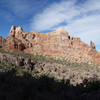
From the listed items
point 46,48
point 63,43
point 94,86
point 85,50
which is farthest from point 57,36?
point 94,86

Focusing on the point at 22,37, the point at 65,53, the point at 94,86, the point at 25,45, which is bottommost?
the point at 94,86

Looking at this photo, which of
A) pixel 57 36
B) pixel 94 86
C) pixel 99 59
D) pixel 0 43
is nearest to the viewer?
pixel 94 86

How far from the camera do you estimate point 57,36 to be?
96.2 meters

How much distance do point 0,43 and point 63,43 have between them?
37155 millimetres

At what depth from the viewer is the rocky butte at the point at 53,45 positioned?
8250 cm

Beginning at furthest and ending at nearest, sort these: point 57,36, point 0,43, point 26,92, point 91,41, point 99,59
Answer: point 91,41 < point 57,36 < point 99,59 < point 0,43 < point 26,92

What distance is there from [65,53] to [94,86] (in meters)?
74.8

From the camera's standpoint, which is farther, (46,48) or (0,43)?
(46,48)

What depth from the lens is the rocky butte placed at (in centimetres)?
8250

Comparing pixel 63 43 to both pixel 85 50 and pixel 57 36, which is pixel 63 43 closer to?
pixel 57 36

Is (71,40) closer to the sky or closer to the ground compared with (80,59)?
closer to the sky

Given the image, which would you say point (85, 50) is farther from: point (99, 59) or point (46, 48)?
point (46, 48)

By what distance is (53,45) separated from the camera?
90750 millimetres

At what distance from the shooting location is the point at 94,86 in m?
11.4
